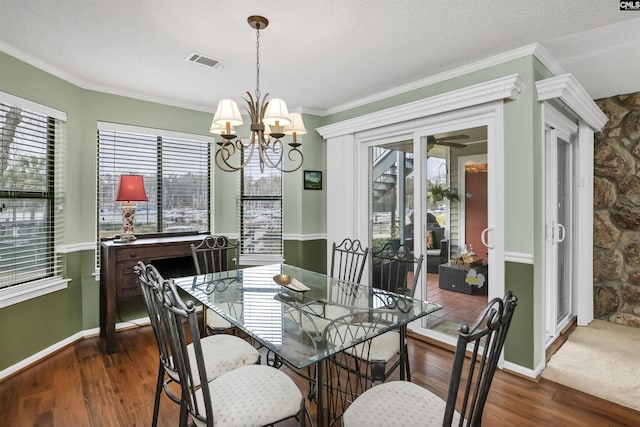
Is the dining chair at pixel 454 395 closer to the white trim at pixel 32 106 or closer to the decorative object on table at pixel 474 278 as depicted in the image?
the decorative object on table at pixel 474 278

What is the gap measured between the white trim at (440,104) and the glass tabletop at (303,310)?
1677 mm

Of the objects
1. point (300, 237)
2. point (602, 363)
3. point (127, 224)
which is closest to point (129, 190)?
point (127, 224)

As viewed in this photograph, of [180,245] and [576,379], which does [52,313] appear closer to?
[180,245]

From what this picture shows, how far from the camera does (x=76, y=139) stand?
3.17 m

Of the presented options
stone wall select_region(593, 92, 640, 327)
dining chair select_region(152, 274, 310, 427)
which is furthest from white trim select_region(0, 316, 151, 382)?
stone wall select_region(593, 92, 640, 327)

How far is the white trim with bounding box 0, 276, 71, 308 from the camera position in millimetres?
2514

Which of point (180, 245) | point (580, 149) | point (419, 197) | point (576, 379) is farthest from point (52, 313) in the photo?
point (580, 149)

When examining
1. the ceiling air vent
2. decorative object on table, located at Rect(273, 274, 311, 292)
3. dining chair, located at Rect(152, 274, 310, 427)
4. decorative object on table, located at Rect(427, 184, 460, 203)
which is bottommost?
dining chair, located at Rect(152, 274, 310, 427)

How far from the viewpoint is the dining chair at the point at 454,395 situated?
1017 millimetres

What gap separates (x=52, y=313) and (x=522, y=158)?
4085 mm

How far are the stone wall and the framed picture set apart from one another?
10.2ft

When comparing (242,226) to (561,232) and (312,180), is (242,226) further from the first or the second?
(561,232)

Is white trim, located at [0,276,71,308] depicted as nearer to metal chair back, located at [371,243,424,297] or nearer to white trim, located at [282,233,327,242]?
white trim, located at [282,233,327,242]

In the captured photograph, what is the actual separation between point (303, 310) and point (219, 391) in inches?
23.3
